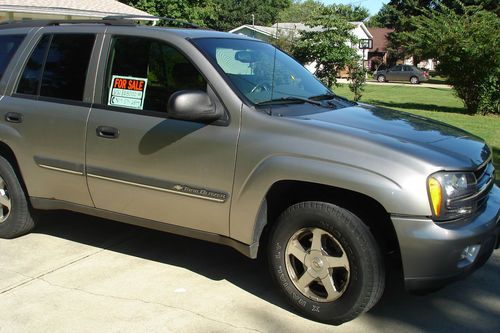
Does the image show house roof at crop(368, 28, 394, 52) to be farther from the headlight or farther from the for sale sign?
the headlight

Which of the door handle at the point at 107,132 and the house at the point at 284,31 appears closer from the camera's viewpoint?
the door handle at the point at 107,132

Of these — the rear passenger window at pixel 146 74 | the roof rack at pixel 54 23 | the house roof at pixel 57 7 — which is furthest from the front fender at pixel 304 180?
the house roof at pixel 57 7

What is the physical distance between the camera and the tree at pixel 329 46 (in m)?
15.8

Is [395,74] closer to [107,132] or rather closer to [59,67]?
[59,67]

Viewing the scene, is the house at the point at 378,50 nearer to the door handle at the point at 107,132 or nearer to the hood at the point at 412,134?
the hood at the point at 412,134

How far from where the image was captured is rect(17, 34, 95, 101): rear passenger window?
4359mm

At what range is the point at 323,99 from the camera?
4.37m

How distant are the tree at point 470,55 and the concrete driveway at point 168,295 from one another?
1215cm

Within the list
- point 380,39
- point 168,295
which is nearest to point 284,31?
point 168,295

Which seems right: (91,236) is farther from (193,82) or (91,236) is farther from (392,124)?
(392,124)

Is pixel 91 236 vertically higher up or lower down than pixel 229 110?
lower down

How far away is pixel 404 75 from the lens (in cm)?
4553

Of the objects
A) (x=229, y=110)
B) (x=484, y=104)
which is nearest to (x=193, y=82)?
(x=229, y=110)

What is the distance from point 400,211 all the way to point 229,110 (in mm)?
1329
